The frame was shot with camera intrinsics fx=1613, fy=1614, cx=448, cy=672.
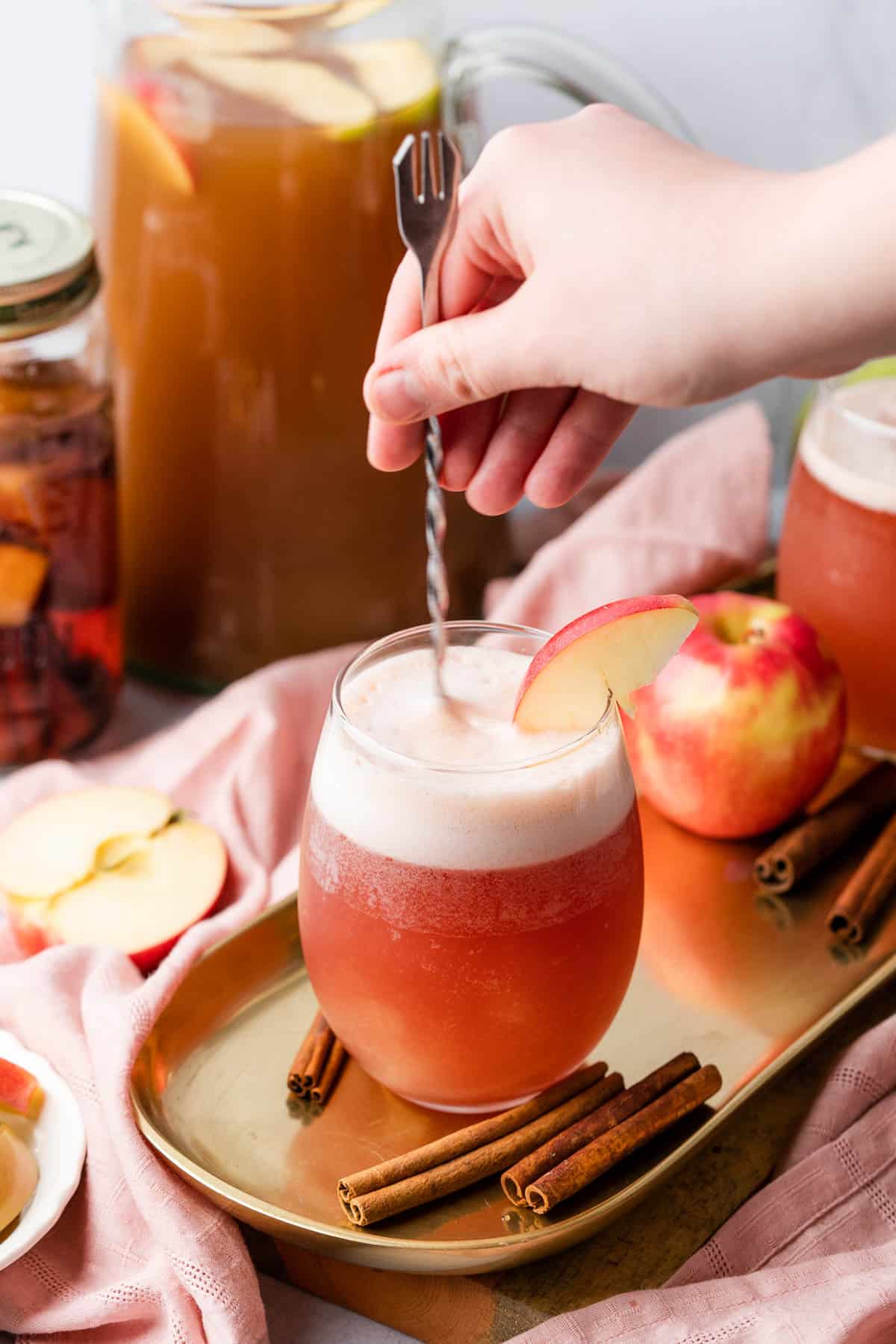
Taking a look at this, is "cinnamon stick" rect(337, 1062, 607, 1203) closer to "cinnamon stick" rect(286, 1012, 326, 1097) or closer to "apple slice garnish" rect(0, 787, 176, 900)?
"cinnamon stick" rect(286, 1012, 326, 1097)

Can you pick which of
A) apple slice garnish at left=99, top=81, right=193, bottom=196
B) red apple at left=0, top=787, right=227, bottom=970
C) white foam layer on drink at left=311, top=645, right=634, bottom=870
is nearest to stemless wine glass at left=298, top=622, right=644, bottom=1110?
white foam layer on drink at left=311, top=645, right=634, bottom=870

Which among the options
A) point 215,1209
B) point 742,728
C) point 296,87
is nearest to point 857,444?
point 742,728

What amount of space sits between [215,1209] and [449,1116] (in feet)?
0.46

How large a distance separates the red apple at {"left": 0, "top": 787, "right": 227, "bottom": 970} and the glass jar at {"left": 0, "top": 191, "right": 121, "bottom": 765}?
12 cm

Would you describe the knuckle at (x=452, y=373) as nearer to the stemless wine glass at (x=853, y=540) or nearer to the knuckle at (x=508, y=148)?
the knuckle at (x=508, y=148)

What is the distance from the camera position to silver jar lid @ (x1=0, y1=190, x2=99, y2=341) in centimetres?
116

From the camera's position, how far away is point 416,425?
97 centimetres

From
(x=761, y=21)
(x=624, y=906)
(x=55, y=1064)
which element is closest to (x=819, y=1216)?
(x=624, y=906)

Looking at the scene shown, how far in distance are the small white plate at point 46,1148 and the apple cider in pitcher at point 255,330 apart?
494 millimetres

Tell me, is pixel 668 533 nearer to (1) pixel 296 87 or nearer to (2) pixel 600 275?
(1) pixel 296 87

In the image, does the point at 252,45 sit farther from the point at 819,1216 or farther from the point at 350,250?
the point at 819,1216

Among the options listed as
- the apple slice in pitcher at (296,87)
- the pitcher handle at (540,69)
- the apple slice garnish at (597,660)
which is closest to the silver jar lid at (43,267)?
the apple slice in pitcher at (296,87)

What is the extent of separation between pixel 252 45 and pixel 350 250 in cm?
17

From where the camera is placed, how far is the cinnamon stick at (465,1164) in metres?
0.85
